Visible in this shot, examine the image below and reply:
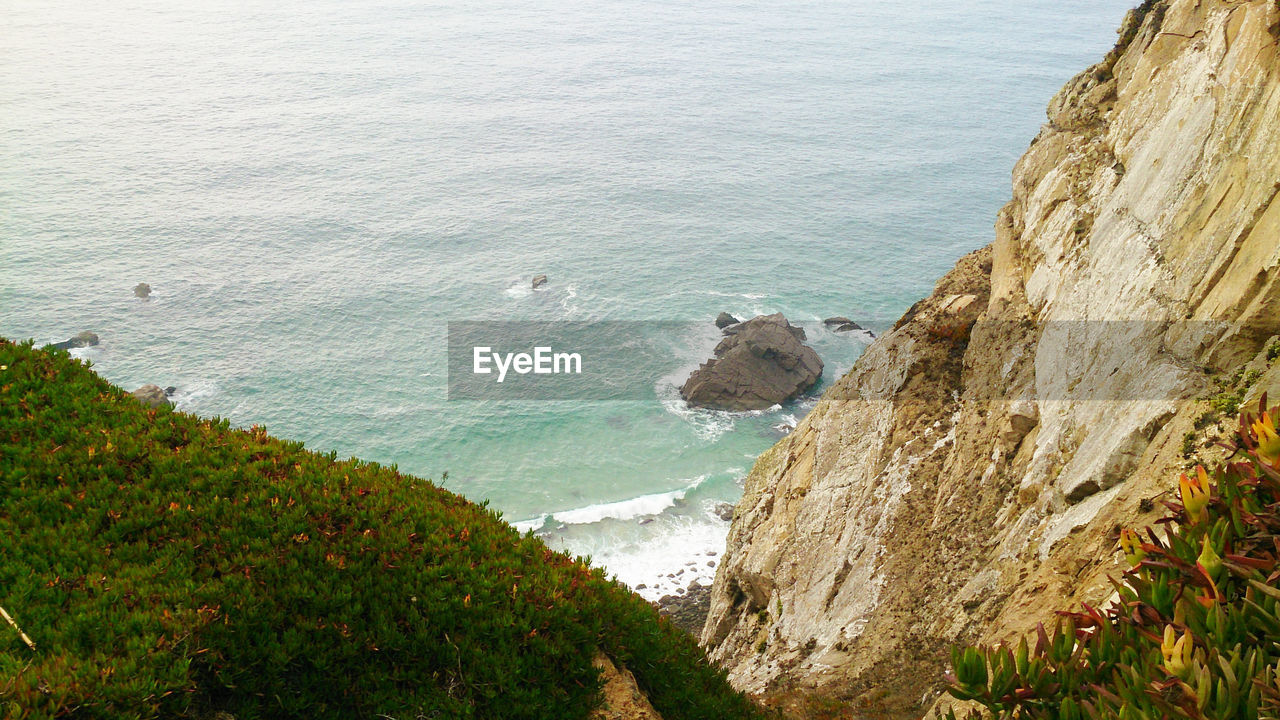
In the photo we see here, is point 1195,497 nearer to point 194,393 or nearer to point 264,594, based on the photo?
point 264,594

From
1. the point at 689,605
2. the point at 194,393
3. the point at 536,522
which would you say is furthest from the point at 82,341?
the point at 689,605

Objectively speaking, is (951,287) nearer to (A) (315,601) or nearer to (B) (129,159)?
(A) (315,601)

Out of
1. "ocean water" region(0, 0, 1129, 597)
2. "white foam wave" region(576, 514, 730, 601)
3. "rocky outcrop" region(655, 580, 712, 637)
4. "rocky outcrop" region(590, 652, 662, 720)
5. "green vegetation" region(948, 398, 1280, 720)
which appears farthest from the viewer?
"ocean water" region(0, 0, 1129, 597)

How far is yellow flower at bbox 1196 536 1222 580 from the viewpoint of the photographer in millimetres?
5617

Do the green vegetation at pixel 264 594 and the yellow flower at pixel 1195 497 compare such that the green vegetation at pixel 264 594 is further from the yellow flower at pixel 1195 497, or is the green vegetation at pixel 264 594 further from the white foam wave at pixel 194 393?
the white foam wave at pixel 194 393

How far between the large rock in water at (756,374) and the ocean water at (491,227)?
1690mm

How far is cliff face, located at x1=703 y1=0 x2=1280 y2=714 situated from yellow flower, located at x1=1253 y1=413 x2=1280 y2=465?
3.54m

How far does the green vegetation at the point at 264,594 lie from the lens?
6395 mm

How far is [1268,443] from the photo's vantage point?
617 cm

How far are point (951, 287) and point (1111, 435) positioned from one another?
1229 cm

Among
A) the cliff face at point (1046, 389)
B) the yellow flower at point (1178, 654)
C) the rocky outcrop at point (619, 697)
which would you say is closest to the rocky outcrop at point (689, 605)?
the cliff face at point (1046, 389)

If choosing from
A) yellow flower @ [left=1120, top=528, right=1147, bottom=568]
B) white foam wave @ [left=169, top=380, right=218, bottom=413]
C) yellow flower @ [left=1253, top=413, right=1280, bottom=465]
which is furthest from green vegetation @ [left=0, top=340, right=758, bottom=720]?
white foam wave @ [left=169, top=380, right=218, bottom=413]

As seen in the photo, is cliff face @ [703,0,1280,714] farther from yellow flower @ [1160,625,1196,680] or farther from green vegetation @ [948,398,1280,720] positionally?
yellow flower @ [1160,625,1196,680]

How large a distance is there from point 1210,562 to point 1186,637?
1081 millimetres
